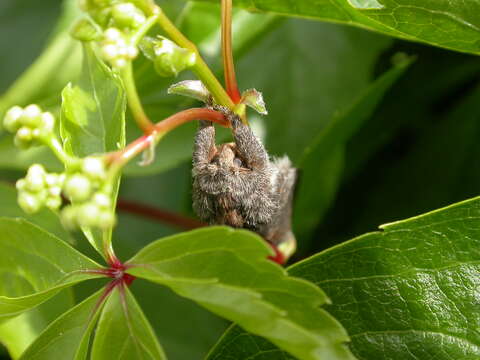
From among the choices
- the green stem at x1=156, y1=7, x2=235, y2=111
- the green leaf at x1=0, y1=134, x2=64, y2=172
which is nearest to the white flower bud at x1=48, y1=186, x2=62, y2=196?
the green stem at x1=156, y1=7, x2=235, y2=111

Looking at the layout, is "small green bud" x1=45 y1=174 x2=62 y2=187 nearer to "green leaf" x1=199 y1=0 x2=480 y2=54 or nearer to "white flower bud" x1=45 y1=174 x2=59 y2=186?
"white flower bud" x1=45 y1=174 x2=59 y2=186

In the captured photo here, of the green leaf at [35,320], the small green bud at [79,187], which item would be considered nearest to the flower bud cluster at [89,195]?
the small green bud at [79,187]

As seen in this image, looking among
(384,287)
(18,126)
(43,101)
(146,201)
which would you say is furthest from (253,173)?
(146,201)

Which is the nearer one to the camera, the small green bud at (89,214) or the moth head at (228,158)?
the small green bud at (89,214)

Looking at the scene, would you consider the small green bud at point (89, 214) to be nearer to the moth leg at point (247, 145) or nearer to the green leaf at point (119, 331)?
the green leaf at point (119, 331)

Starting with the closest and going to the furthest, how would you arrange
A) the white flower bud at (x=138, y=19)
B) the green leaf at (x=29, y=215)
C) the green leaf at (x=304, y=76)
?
the white flower bud at (x=138, y=19)
the green leaf at (x=29, y=215)
the green leaf at (x=304, y=76)

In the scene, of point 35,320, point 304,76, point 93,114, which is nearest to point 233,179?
point 93,114

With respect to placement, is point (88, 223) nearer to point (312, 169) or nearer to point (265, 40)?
point (312, 169)
